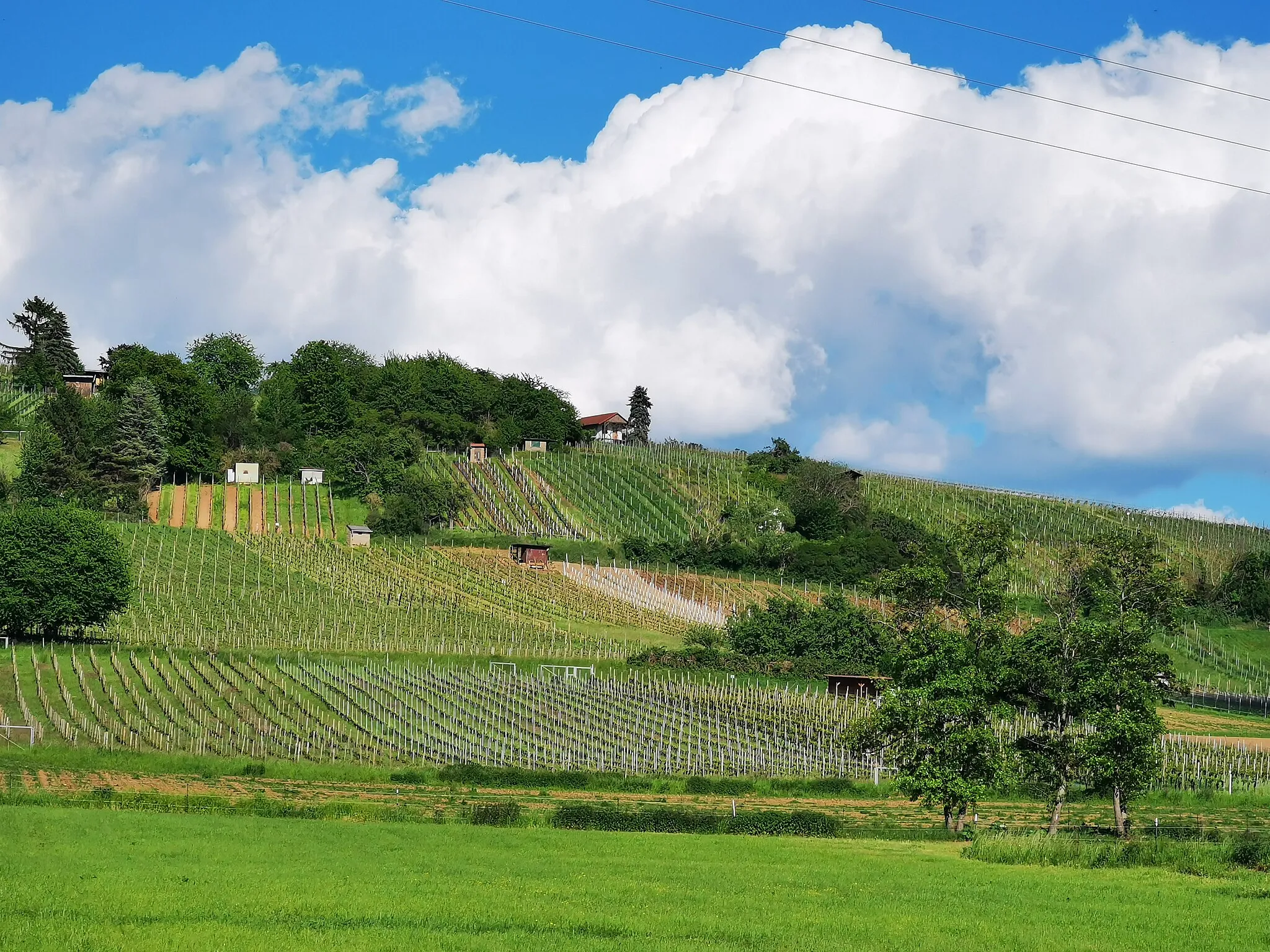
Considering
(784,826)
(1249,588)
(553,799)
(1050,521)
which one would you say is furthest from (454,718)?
(1050,521)

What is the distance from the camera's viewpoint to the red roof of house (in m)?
169

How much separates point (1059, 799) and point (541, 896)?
1964 cm

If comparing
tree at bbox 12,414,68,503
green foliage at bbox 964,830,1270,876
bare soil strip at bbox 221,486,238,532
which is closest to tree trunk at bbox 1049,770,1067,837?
green foliage at bbox 964,830,1270,876

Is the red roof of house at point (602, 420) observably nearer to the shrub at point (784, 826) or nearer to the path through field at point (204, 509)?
the path through field at point (204, 509)

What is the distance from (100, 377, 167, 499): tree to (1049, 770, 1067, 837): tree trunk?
9094cm

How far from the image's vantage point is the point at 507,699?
6053 cm

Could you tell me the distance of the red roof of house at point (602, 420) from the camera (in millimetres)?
169250

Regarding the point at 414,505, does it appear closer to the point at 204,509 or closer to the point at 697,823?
the point at 204,509

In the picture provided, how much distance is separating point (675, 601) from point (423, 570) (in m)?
18.2

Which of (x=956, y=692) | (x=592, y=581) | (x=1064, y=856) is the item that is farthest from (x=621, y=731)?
(x=592, y=581)

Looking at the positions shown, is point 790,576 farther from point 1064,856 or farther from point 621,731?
point 1064,856

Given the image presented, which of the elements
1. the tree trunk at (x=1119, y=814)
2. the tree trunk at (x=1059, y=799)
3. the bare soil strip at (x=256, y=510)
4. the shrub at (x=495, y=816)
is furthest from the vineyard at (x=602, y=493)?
the tree trunk at (x=1119, y=814)

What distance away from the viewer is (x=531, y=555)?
99250mm

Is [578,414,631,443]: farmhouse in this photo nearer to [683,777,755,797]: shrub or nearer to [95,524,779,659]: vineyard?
[95,524,779,659]: vineyard
